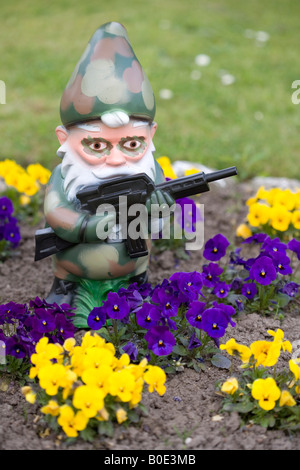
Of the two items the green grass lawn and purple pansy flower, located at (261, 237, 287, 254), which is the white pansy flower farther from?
purple pansy flower, located at (261, 237, 287, 254)

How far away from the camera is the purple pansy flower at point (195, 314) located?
257cm

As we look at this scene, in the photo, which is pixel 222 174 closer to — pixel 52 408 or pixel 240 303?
pixel 240 303

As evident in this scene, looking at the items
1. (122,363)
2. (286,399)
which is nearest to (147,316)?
(122,363)

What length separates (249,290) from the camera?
3.08 metres

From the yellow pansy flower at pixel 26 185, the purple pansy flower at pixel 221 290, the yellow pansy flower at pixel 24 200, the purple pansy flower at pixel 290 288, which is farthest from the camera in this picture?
the yellow pansy flower at pixel 24 200

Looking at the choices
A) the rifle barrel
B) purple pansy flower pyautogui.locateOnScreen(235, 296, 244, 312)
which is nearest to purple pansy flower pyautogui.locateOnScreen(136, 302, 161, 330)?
purple pansy flower pyautogui.locateOnScreen(235, 296, 244, 312)

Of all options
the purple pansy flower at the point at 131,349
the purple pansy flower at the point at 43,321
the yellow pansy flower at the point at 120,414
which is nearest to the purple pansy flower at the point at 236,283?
the purple pansy flower at the point at 131,349

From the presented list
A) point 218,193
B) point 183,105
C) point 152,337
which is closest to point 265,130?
point 183,105

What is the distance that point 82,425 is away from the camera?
2150 millimetres

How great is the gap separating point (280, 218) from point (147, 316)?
1.27m

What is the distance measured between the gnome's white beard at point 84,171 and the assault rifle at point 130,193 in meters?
0.05

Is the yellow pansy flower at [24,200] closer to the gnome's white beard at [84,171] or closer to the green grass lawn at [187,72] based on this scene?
the green grass lawn at [187,72]

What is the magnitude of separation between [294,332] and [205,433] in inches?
36.0

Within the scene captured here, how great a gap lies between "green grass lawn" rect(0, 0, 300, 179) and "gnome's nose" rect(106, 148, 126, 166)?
2.42m
